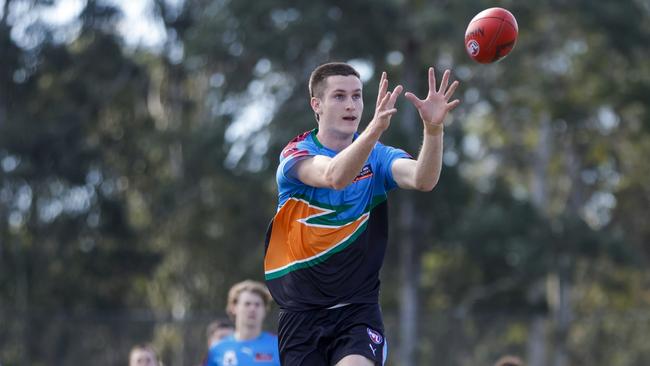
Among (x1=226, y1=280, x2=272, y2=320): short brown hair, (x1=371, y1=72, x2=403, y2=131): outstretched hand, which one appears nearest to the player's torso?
(x1=226, y1=280, x2=272, y2=320): short brown hair

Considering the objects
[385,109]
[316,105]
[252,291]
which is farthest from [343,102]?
[252,291]

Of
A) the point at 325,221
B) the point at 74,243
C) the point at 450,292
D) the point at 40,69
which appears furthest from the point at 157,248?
the point at 325,221

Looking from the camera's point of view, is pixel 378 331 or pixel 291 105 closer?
pixel 378 331

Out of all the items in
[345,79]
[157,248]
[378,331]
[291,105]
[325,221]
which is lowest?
[378,331]

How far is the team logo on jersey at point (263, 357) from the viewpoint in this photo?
1080 cm

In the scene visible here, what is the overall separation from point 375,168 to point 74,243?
27.1 meters

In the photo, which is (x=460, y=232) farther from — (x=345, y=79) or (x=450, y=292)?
(x=345, y=79)

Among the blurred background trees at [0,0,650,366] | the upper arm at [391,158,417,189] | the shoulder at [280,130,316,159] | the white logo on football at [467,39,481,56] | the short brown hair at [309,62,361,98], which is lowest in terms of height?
the upper arm at [391,158,417,189]

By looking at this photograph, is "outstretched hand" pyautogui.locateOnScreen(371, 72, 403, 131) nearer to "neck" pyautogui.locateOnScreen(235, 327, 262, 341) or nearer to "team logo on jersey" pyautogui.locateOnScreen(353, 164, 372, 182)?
"team logo on jersey" pyautogui.locateOnScreen(353, 164, 372, 182)

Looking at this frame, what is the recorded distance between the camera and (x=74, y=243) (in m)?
32.8

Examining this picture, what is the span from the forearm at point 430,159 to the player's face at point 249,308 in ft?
15.0

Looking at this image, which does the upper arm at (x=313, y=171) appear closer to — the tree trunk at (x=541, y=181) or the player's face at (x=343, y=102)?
the player's face at (x=343, y=102)

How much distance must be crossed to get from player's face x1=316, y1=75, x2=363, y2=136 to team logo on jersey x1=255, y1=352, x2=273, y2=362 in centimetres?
466

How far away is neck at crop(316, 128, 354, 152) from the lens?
6.62 m
